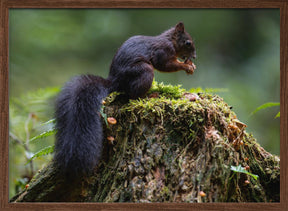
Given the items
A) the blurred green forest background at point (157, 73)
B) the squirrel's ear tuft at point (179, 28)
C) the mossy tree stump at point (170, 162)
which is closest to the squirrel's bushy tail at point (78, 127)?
the mossy tree stump at point (170, 162)

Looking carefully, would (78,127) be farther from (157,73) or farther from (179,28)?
(157,73)

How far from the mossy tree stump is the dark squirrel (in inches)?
5.2

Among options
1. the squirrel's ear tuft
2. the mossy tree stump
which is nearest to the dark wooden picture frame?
the mossy tree stump

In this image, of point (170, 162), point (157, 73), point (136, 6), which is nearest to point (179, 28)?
point (157, 73)

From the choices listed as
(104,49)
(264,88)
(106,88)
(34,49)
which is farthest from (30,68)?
(264,88)

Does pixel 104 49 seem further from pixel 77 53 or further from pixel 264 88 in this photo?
pixel 264 88

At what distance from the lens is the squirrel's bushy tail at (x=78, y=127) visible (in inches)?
59.9

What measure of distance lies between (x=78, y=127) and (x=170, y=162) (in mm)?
550

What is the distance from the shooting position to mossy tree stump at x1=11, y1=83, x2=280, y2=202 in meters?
1.55

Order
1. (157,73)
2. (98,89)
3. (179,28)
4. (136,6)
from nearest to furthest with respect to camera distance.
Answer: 1. (136,6)
2. (98,89)
3. (179,28)
4. (157,73)

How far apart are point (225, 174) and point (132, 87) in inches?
32.5

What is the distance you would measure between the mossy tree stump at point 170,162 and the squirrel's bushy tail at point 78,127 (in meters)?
0.13

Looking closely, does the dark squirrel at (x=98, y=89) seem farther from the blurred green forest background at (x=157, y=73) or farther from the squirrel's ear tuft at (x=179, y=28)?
the blurred green forest background at (x=157, y=73)

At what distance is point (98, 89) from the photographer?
1.90 meters
